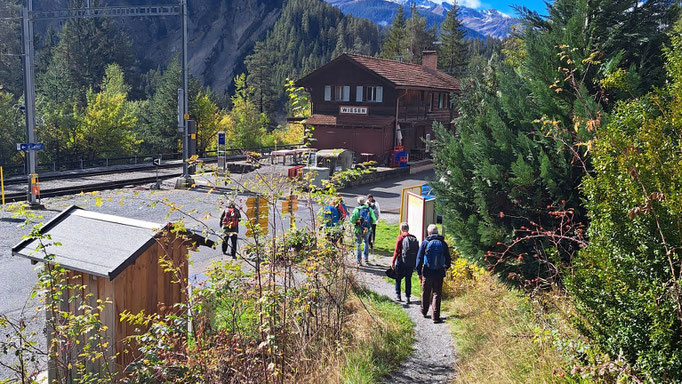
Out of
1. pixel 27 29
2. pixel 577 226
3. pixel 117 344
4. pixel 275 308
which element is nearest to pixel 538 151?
pixel 577 226

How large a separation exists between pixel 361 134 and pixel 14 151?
21.2 m

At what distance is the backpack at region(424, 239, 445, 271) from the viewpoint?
8711 millimetres

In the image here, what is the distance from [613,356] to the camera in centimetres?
456

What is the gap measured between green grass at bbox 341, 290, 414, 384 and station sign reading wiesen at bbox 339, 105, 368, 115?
28.0m

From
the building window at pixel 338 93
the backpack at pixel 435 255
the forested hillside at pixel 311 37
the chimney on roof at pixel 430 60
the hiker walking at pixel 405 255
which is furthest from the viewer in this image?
the forested hillside at pixel 311 37

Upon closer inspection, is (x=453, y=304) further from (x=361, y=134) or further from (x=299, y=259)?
(x=361, y=134)

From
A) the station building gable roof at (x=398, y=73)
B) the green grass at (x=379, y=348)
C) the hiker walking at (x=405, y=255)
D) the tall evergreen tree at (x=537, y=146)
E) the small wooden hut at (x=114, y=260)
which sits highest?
the station building gable roof at (x=398, y=73)

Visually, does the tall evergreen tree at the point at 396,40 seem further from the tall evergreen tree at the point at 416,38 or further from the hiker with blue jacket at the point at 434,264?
the hiker with blue jacket at the point at 434,264

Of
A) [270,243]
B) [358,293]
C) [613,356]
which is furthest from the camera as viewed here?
[358,293]

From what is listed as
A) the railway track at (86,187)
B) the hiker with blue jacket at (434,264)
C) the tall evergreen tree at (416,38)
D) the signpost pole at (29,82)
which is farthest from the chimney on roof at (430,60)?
the hiker with blue jacket at (434,264)

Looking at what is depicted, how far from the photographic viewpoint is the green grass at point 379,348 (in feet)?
20.9

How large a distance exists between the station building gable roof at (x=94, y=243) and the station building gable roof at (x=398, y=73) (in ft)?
97.1

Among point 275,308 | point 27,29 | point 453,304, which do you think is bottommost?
point 453,304

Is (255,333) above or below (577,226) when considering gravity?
below
